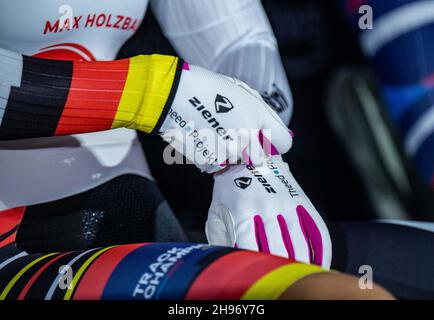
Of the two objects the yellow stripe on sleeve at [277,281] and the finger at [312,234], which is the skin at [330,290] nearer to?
the yellow stripe on sleeve at [277,281]

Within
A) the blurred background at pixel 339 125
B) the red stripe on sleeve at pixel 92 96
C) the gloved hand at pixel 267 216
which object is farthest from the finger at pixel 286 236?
the blurred background at pixel 339 125

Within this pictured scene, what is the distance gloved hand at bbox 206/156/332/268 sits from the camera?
2.50 feet

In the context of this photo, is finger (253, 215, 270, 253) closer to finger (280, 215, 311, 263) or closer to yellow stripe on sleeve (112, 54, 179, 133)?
finger (280, 215, 311, 263)

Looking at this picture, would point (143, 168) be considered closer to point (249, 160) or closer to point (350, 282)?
point (249, 160)

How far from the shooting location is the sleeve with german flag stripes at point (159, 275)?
2.04ft

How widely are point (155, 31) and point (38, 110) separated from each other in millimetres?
488

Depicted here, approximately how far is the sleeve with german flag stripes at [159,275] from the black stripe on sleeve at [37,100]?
14 cm

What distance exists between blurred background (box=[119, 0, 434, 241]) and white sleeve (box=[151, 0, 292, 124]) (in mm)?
337

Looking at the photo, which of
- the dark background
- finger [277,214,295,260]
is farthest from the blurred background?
finger [277,214,295,260]

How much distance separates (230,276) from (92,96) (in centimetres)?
25

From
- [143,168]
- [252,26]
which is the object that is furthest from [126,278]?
[252,26]

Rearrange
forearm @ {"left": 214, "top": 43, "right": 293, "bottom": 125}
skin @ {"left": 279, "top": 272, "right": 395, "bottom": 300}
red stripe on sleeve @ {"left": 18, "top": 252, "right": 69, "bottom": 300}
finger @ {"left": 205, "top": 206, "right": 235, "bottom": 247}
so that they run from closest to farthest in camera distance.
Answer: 1. skin @ {"left": 279, "top": 272, "right": 395, "bottom": 300}
2. red stripe on sleeve @ {"left": 18, "top": 252, "right": 69, "bottom": 300}
3. finger @ {"left": 205, "top": 206, "right": 235, "bottom": 247}
4. forearm @ {"left": 214, "top": 43, "right": 293, "bottom": 125}

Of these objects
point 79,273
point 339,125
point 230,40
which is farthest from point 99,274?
point 339,125

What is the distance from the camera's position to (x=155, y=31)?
45.9 inches
